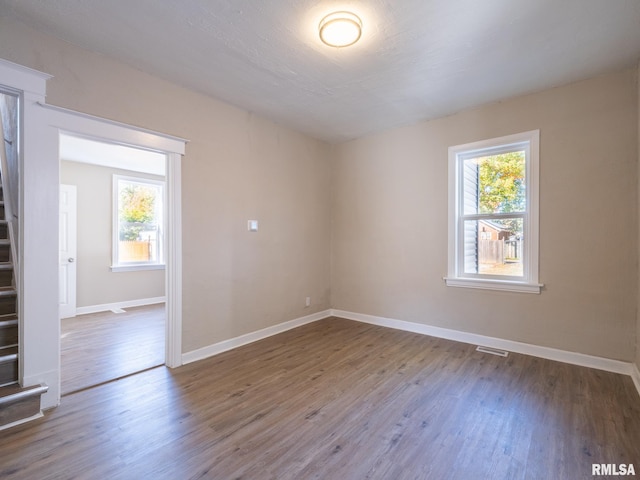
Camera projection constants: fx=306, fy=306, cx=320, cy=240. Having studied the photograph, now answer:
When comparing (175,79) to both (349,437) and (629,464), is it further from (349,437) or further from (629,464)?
(629,464)

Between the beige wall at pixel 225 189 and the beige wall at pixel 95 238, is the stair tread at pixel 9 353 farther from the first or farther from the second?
the beige wall at pixel 95 238

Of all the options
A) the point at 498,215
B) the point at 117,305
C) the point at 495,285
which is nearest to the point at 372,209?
the point at 498,215

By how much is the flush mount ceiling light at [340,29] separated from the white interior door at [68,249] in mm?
5052

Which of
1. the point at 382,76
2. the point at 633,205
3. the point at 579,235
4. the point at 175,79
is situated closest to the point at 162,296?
the point at 175,79

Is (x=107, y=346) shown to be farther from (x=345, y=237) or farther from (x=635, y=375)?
(x=635, y=375)

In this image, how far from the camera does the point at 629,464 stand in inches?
65.4

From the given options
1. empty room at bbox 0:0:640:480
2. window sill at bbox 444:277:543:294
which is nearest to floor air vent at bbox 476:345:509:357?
empty room at bbox 0:0:640:480

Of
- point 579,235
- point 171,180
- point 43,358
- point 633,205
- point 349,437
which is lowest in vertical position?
point 349,437

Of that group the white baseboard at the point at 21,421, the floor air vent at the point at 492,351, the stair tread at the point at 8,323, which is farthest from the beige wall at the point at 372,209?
the stair tread at the point at 8,323

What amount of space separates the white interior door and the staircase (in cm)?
263

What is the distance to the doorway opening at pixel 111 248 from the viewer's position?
4094 millimetres

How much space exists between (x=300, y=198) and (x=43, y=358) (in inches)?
121

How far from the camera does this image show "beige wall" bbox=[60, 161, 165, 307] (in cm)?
518

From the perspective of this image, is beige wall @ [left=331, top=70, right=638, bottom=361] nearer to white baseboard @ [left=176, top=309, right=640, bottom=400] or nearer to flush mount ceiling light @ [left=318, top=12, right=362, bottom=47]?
white baseboard @ [left=176, top=309, right=640, bottom=400]
